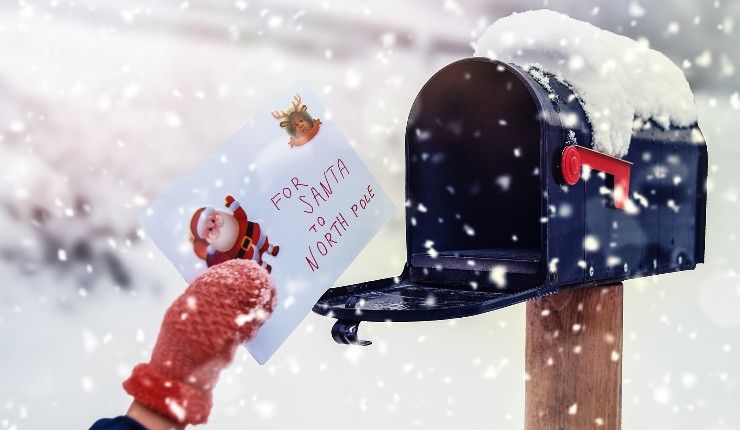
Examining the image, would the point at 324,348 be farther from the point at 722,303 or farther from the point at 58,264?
the point at 722,303

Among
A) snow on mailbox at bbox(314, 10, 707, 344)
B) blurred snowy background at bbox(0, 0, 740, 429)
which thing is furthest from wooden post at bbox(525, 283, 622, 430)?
blurred snowy background at bbox(0, 0, 740, 429)

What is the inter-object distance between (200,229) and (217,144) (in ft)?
2.60

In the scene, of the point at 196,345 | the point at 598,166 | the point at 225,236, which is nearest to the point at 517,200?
the point at 598,166

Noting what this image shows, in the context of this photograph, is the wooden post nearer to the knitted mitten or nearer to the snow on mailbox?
the snow on mailbox

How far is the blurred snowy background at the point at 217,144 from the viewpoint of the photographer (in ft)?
4.75

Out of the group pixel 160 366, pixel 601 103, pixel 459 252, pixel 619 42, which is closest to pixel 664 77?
pixel 619 42

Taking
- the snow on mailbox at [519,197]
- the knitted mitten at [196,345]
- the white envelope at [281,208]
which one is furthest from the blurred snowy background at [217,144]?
the knitted mitten at [196,345]

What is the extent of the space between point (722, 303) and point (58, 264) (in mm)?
1655

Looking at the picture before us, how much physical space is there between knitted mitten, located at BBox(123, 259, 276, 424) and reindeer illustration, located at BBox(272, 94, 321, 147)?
9.4 inches

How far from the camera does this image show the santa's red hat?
79 centimetres

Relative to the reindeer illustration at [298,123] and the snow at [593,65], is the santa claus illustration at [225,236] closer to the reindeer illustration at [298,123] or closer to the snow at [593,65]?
the reindeer illustration at [298,123]

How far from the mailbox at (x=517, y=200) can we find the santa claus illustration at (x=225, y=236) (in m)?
0.11

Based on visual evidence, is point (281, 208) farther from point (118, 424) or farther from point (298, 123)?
point (118, 424)

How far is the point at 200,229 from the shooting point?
0.79 m
